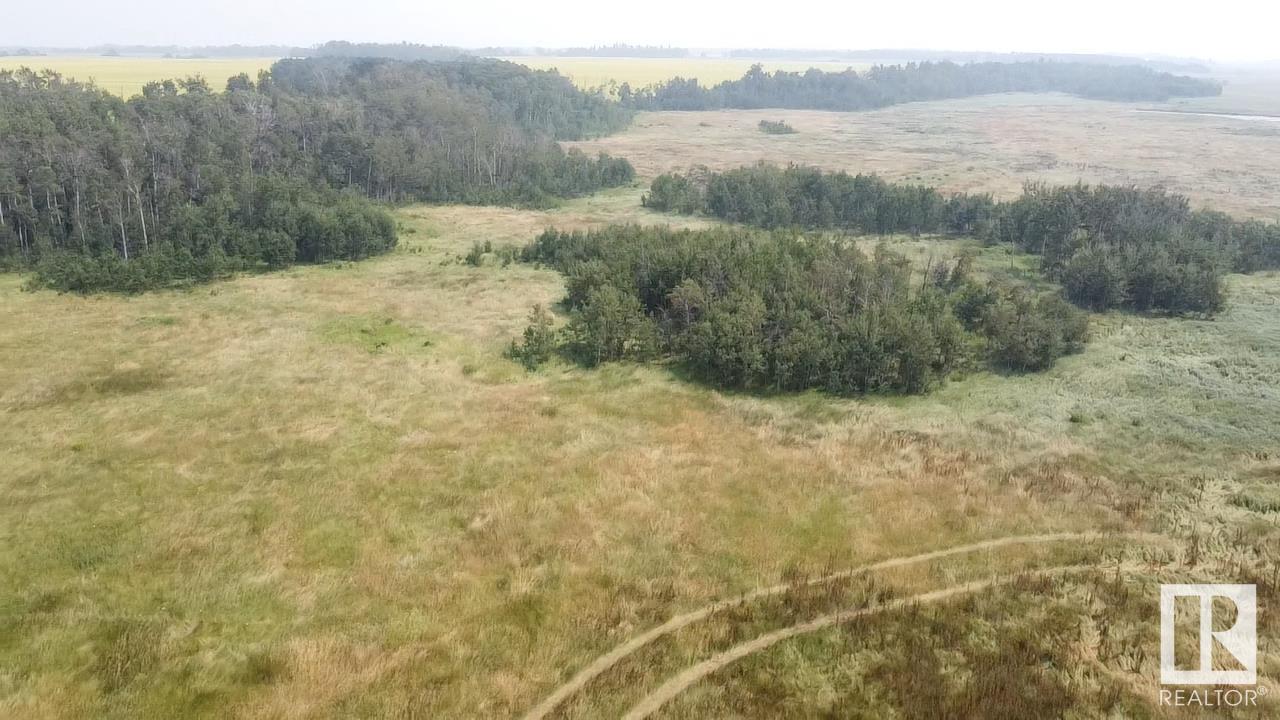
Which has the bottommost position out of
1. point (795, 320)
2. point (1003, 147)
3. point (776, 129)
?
point (795, 320)

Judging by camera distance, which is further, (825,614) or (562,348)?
(562,348)

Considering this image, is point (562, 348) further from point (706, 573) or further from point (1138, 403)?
point (1138, 403)

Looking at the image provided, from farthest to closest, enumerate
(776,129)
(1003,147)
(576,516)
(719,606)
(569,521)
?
(776,129) < (1003,147) < (576,516) < (569,521) < (719,606)

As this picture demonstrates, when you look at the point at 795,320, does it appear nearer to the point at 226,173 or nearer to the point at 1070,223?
the point at 1070,223

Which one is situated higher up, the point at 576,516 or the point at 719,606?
the point at 576,516

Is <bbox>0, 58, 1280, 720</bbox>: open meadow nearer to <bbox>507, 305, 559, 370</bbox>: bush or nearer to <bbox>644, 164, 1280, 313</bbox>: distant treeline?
<bbox>507, 305, 559, 370</bbox>: bush

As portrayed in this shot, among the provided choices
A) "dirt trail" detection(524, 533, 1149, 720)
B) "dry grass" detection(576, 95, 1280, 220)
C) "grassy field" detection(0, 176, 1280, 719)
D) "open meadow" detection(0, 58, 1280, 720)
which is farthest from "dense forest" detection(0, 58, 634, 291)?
"dirt trail" detection(524, 533, 1149, 720)

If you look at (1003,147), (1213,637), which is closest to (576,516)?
(1213,637)

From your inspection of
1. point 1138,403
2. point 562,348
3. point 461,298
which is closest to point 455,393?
point 562,348
